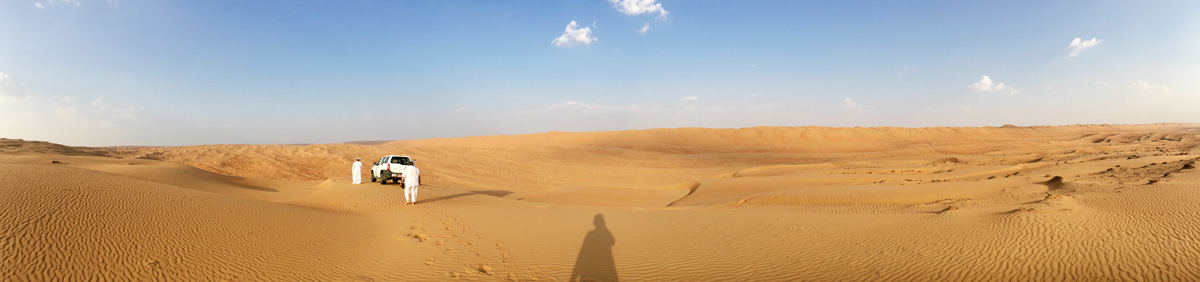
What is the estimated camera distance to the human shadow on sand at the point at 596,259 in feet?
21.2

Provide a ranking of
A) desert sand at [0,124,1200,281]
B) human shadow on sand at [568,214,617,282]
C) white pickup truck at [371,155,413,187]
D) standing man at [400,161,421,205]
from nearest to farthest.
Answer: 1. desert sand at [0,124,1200,281]
2. human shadow on sand at [568,214,617,282]
3. standing man at [400,161,421,205]
4. white pickup truck at [371,155,413,187]

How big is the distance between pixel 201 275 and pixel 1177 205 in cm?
1449

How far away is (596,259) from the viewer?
7.34m

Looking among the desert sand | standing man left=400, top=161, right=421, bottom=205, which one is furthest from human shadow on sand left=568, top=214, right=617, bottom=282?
standing man left=400, top=161, right=421, bottom=205

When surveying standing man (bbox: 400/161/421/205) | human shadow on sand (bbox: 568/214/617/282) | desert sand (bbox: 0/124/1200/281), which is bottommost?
human shadow on sand (bbox: 568/214/617/282)

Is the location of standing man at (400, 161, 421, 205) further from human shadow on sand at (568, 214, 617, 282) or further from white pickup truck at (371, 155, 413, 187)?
human shadow on sand at (568, 214, 617, 282)

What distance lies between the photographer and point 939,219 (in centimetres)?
902

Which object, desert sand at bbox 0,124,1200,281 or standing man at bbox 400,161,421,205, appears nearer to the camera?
desert sand at bbox 0,124,1200,281

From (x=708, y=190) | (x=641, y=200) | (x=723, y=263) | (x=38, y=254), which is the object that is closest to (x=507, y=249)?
(x=723, y=263)

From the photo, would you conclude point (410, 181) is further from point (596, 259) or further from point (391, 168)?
point (596, 259)

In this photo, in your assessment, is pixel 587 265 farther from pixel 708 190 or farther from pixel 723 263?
pixel 708 190

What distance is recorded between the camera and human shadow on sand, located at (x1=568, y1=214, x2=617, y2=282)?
645cm

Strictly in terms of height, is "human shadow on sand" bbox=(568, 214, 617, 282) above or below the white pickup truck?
below

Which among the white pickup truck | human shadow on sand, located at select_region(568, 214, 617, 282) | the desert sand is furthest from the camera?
the white pickup truck
